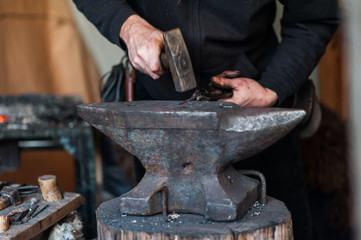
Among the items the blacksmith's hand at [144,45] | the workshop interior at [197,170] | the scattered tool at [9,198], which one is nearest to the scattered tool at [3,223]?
the workshop interior at [197,170]

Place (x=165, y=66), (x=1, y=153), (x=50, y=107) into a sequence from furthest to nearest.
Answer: (x=50, y=107), (x=1, y=153), (x=165, y=66)

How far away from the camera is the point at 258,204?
1594 mm

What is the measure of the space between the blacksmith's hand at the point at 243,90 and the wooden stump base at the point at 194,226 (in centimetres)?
42

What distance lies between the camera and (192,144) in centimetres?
145

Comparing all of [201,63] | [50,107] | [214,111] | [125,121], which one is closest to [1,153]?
[50,107]

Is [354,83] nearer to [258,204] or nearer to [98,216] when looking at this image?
[258,204]

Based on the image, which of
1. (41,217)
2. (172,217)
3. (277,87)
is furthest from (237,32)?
(41,217)

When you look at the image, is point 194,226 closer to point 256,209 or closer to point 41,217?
point 256,209

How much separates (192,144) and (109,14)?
2.36 ft

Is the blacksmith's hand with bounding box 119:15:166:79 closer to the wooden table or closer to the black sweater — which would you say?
the black sweater

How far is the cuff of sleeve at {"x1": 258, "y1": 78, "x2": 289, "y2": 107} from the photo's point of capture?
6.26 feet

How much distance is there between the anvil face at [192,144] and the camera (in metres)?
1.41

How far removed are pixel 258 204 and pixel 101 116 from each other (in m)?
0.54

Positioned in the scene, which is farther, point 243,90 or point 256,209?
point 243,90
